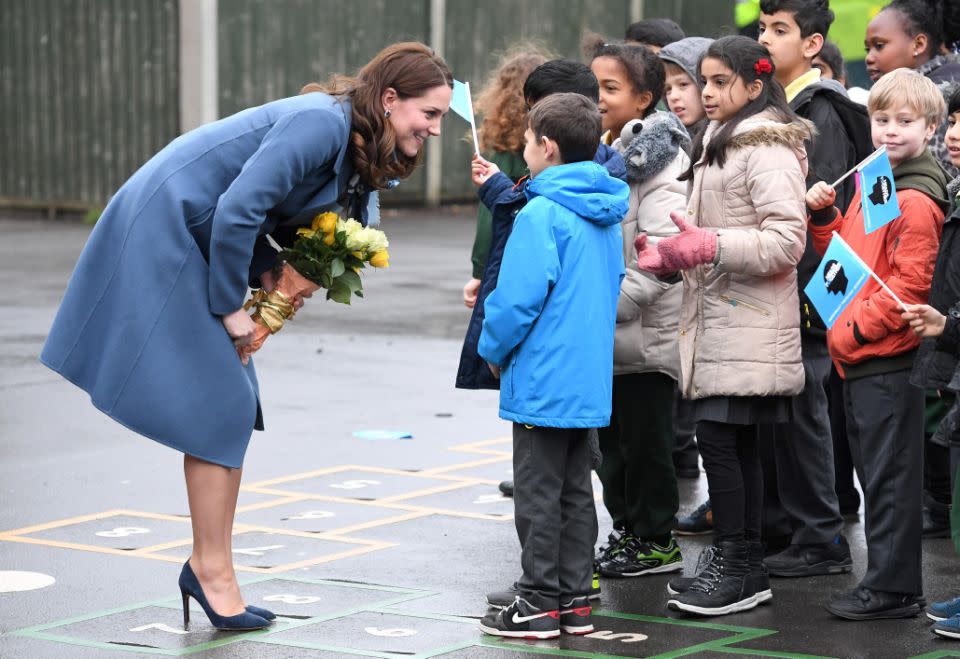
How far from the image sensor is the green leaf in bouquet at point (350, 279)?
5496mm

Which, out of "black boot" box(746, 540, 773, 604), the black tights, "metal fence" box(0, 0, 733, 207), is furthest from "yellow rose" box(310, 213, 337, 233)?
"metal fence" box(0, 0, 733, 207)

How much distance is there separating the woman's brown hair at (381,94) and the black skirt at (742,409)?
133 centimetres

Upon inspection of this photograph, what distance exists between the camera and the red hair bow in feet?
18.9

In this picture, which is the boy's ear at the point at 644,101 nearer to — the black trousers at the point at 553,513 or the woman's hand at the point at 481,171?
the woman's hand at the point at 481,171

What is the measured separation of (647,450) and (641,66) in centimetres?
145

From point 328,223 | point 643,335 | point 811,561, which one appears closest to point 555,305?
point 328,223

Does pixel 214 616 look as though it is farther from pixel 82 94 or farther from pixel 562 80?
pixel 82 94

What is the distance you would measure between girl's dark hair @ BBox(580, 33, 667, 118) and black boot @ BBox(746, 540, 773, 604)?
1757mm

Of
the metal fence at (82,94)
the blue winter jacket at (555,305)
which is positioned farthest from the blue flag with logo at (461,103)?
the metal fence at (82,94)

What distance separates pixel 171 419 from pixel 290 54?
58.7 feet

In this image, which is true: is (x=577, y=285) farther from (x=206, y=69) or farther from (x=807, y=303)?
(x=206, y=69)

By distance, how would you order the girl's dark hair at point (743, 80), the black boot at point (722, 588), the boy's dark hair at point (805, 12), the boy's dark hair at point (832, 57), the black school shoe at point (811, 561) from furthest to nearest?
the boy's dark hair at point (832, 57)
the boy's dark hair at point (805, 12)
the black school shoe at point (811, 561)
the girl's dark hair at point (743, 80)
the black boot at point (722, 588)

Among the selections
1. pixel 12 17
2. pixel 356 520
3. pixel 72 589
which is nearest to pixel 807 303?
pixel 356 520

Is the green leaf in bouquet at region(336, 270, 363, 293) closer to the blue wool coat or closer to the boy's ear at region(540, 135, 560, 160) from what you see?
the blue wool coat
